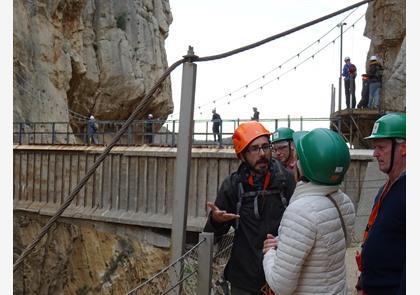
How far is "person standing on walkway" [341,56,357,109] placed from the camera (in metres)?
12.1

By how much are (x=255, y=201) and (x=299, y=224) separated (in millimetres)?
669

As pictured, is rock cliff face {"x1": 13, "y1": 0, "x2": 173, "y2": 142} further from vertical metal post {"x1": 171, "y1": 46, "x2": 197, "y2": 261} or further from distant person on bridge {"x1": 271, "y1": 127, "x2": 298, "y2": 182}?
vertical metal post {"x1": 171, "y1": 46, "x2": 197, "y2": 261}

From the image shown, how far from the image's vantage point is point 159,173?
13055 mm

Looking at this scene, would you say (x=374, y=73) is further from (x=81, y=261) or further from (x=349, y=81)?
(x=81, y=261)

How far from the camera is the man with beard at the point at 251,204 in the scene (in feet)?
8.73

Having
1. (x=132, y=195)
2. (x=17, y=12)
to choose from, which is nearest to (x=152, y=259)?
(x=132, y=195)

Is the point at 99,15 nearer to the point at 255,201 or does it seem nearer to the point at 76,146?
the point at 76,146

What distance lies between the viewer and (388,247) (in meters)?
2.14

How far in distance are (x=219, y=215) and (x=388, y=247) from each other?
0.90 m

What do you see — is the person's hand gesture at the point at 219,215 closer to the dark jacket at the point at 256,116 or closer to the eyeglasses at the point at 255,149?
the eyeglasses at the point at 255,149

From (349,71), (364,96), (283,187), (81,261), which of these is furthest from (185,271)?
(81,261)

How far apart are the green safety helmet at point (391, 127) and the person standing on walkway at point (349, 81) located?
33.2 ft

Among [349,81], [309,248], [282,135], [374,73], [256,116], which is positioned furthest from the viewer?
[256,116]

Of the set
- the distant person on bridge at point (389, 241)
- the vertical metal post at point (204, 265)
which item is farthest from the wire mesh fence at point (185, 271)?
the distant person on bridge at point (389, 241)
